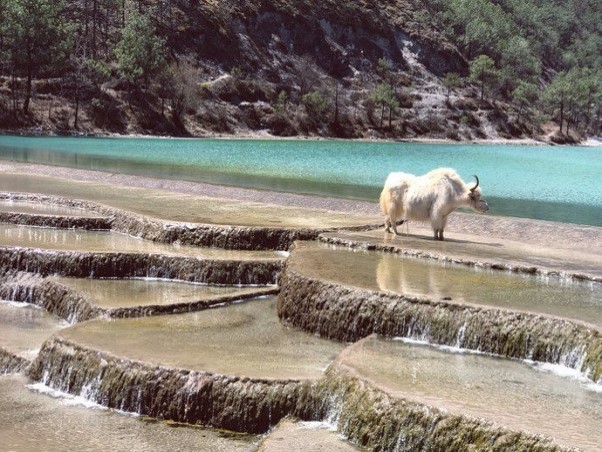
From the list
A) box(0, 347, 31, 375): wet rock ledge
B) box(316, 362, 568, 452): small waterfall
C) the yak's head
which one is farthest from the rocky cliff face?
box(316, 362, 568, 452): small waterfall

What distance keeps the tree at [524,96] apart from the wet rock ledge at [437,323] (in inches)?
4404

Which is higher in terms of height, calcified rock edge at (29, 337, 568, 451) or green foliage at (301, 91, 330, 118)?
green foliage at (301, 91, 330, 118)

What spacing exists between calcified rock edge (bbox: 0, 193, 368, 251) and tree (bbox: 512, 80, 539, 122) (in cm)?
10581

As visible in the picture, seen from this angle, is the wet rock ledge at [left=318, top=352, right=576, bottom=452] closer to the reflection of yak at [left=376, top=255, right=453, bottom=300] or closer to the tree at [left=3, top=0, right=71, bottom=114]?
the reflection of yak at [left=376, top=255, right=453, bottom=300]

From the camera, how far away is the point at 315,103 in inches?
3760

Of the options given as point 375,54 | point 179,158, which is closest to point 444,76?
point 375,54

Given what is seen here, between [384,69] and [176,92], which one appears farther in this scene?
[384,69]

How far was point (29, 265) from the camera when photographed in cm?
1705

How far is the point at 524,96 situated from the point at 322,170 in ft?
274

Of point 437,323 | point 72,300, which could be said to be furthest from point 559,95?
point 437,323

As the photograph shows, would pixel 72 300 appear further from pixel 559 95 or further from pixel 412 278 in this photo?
pixel 559 95

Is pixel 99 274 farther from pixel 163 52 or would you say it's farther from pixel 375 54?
pixel 375 54

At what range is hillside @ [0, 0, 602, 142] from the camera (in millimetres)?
78875

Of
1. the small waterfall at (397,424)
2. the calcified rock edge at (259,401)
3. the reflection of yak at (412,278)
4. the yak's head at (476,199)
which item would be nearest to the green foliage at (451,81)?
the yak's head at (476,199)
